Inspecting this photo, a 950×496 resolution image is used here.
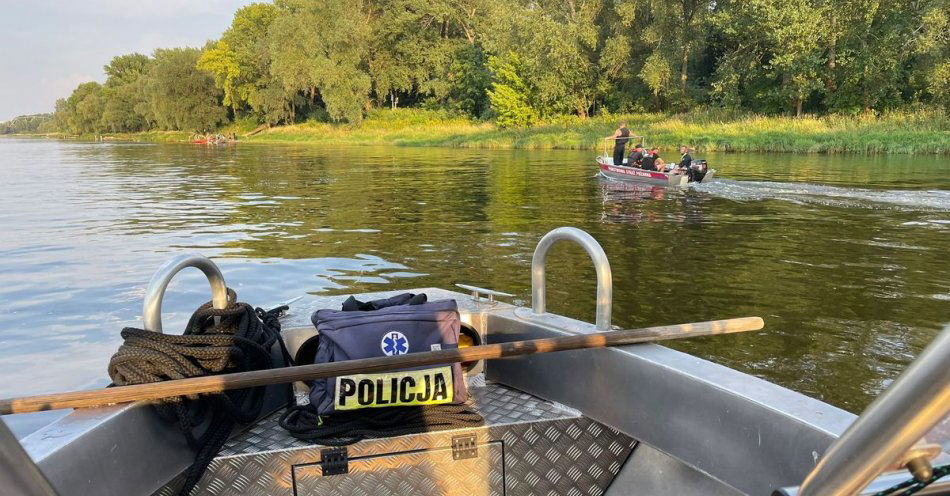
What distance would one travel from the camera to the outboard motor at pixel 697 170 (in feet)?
54.2

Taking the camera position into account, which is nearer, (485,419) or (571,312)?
(485,419)

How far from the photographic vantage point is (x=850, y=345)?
18.2 ft

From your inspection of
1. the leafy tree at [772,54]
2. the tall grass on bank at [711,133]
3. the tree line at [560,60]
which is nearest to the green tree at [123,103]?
the tree line at [560,60]

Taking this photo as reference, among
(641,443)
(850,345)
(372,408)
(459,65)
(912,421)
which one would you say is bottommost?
(850,345)

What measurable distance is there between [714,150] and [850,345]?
24.6 metres

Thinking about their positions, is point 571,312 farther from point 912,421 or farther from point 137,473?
point 912,421

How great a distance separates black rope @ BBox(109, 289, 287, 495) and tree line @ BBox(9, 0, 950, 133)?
33.8 meters

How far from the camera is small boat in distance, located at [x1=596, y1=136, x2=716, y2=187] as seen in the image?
1658cm

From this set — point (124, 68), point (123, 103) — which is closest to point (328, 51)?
point (123, 103)

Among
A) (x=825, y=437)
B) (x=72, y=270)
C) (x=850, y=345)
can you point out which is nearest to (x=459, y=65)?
(x=72, y=270)

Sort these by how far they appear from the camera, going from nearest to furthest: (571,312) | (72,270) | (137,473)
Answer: (137,473) < (571,312) < (72,270)

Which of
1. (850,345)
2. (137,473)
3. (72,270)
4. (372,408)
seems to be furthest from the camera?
(72,270)

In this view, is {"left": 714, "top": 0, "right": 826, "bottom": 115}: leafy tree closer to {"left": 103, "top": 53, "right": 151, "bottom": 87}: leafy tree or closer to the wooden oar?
the wooden oar

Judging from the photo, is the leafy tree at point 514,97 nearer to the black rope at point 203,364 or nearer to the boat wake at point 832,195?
the boat wake at point 832,195
